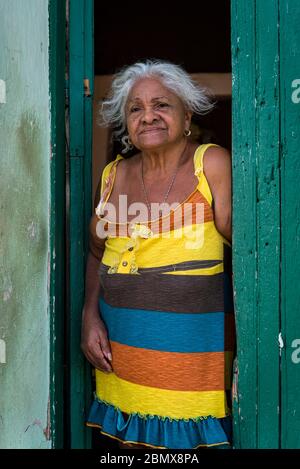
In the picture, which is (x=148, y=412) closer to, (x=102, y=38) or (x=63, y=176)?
(x=63, y=176)

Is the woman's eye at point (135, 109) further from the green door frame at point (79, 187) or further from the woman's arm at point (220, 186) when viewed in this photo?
the woman's arm at point (220, 186)

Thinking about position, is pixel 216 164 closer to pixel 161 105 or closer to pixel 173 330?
pixel 161 105

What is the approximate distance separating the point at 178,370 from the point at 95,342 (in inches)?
13.9

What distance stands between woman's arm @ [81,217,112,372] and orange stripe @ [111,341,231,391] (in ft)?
0.47

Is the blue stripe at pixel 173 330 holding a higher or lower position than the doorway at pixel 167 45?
lower

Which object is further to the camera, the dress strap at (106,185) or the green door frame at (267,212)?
the dress strap at (106,185)

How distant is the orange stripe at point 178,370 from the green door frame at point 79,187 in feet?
1.19

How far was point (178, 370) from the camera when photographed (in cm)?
194

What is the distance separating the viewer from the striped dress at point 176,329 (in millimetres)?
1940

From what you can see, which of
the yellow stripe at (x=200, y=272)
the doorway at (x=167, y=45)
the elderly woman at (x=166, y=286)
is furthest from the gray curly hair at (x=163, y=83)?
the doorway at (x=167, y=45)

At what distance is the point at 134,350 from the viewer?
6.56ft

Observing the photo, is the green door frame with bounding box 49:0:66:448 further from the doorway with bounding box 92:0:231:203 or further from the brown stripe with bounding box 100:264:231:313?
the doorway with bounding box 92:0:231:203
